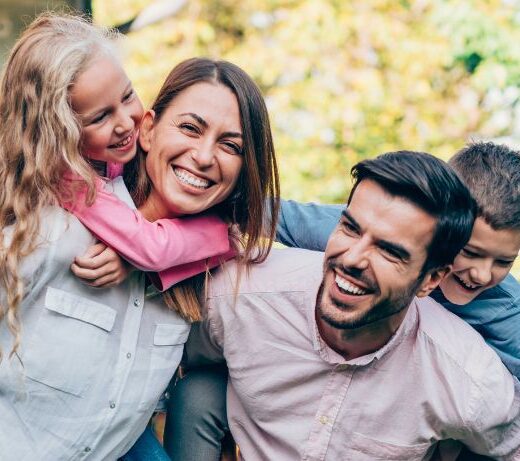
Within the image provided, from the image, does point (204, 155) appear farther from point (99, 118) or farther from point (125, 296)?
point (125, 296)

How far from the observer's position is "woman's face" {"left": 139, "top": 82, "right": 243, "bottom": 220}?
2.08 m

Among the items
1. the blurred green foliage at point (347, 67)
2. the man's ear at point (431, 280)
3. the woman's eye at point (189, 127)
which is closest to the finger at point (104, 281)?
the woman's eye at point (189, 127)

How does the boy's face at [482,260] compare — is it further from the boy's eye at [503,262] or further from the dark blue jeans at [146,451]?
the dark blue jeans at [146,451]

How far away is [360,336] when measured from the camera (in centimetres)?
215

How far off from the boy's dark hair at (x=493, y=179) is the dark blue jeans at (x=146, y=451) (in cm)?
109

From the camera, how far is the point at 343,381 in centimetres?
217

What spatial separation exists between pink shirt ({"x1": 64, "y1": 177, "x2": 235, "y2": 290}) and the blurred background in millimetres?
4229

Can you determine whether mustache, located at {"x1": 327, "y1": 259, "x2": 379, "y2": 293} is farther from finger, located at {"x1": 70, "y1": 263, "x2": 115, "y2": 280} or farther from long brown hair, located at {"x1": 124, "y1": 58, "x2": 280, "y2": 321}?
finger, located at {"x1": 70, "y1": 263, "x2": 115, "y2": 280}

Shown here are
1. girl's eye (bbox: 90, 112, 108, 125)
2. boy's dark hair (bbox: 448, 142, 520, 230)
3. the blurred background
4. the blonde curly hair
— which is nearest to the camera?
the blonde curly hair

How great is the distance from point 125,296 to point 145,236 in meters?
0.20

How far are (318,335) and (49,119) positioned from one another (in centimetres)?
88

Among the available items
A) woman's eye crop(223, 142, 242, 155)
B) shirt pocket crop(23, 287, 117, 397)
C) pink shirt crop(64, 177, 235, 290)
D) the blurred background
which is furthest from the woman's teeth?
the blurred background

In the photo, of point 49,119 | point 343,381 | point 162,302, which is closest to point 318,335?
point 343,381

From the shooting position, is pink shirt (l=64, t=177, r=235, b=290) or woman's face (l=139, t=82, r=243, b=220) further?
woman's face (l=139, t=82, r=243, b=220)
